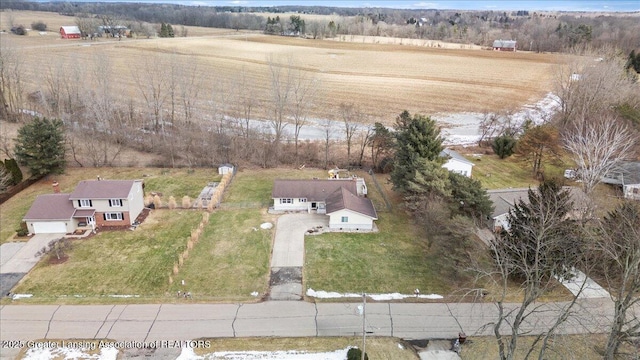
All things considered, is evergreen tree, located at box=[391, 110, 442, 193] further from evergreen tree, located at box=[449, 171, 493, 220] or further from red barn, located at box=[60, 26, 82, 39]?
red barn, located at box=[60, 26, 82, 39]

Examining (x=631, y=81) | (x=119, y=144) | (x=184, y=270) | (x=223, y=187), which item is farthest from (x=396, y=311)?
(x=631, y=81)

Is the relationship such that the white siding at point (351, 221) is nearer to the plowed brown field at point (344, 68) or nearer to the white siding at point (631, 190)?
the white siding at point (631, 190)

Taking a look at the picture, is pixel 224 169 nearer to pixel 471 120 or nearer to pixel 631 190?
pixel 631 190

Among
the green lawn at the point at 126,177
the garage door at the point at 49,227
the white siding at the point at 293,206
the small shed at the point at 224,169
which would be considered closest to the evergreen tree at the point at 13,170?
the green lawn at the point at 126,177

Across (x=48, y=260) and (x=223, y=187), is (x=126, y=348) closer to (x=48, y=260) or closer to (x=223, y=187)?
(x=48, y=260)

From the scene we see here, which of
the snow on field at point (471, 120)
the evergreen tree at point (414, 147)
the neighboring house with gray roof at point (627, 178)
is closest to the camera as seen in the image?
the evergreen tree at point (414, 147)

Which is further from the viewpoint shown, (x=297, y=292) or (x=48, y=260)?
(x=48, y=260)

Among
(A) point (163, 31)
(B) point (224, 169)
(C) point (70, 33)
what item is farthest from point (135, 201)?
(A) point (163, 31)
